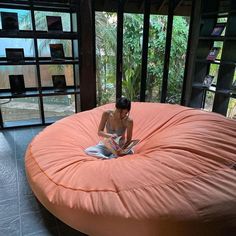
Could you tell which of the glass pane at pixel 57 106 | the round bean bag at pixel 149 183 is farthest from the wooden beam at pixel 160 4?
the round bean bag at pixel 149 183

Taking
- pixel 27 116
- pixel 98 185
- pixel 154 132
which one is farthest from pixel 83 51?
pixel 98 185

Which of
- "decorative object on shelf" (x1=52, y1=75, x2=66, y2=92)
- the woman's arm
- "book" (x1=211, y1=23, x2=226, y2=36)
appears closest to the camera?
the woman's arm

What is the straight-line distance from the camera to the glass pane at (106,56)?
3791 mm

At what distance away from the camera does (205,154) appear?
1826 mm

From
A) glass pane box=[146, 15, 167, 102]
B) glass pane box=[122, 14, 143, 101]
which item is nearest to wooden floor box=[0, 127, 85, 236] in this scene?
glass pane box=[122, 14, 143, 101]

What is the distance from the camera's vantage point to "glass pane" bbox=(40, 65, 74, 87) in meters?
3.68

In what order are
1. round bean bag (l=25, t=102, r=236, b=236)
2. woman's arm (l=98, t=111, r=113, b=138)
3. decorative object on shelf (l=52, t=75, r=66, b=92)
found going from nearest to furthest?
round bean bag (l=25, t=102, r=236, b=236), woman's arm (l=98, t=111, r=113, b=138), decorative object on shelf (l=52, t=75, r=66, b=92)

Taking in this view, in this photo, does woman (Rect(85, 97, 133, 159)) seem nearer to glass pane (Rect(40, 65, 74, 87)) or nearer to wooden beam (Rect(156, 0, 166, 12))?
glass pane (Rect(40, 65, 74, 87))

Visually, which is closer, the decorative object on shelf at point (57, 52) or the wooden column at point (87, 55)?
the wooden column at point (87, 55)

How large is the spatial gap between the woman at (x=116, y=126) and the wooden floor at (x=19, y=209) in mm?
651

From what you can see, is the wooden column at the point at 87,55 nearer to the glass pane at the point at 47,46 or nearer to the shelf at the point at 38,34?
the shelf at the point at 38,34

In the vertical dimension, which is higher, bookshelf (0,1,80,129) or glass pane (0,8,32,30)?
glass pane (0,8,32,30)

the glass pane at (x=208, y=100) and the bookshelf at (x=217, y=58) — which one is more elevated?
the bookshelf at (x=217, y=58)

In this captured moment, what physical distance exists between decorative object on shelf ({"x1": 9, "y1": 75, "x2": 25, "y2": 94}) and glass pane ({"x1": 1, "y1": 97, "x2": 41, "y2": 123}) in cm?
17
